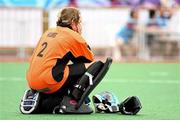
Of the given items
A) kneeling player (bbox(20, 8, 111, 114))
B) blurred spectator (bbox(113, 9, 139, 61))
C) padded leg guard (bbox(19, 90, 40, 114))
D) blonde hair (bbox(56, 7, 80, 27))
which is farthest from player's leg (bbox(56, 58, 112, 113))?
blurred spectator (bbox(113, 9, 139, 61))

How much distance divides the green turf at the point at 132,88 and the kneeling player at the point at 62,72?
25cm

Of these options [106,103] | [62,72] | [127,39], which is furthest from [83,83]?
[127,39]

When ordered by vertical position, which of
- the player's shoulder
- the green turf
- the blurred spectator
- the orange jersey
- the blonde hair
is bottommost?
the blurred spectator

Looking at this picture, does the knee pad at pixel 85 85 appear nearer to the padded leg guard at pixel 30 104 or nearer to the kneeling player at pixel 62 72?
the kneeling player at pixel 62 72

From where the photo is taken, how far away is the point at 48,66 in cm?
875

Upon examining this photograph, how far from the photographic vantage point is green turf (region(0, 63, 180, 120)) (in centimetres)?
876

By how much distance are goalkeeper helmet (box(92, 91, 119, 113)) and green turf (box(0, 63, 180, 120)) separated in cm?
24

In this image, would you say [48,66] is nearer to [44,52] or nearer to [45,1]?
[44,52]

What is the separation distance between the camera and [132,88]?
43.4 ft

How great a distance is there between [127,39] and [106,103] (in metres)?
13.3

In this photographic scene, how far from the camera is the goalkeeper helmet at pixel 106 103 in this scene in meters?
9.09

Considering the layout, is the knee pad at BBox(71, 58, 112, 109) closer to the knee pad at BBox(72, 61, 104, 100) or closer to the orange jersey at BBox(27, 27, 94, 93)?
the knee pad at BBox(72, 61, 104, 100)

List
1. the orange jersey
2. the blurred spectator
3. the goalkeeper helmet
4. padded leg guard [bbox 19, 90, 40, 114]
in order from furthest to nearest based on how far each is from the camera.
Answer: the blurred spectator
the goalkeeper helmet
padded leg guard [bbox 19, 90, 40, 114]
the orange jersey

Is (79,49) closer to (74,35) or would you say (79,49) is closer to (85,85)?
(74,35)
